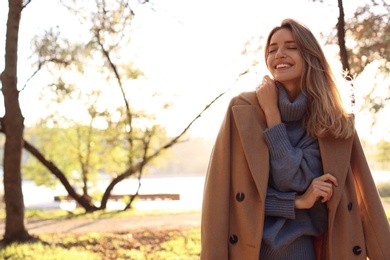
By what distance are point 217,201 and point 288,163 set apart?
330 mm

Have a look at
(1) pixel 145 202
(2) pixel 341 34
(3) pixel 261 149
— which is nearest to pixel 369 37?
(2) pixel 341 34

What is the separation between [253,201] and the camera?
2002 millimetres

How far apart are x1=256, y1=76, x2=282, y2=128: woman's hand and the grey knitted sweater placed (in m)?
0.03

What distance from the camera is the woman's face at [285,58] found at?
2.08m

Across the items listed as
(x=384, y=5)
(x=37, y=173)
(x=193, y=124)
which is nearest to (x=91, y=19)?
(x=193, y=124)

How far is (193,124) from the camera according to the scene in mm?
12109

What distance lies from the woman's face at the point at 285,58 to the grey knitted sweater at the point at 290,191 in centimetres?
9

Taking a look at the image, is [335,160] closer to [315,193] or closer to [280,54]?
[315,193]

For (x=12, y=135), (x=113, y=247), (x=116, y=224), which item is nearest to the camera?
(x=113, y=247)

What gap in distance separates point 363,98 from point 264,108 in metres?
8.42

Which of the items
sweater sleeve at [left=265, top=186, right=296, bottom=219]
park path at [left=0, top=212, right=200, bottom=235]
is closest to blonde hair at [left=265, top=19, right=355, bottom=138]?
sweater sleeve at [left=265, top=186, right=296, bottom=219]

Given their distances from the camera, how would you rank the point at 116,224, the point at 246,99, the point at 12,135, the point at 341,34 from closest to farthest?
1. the point at 246,99
2. the point at 12,135
3. the point at 341,34
4. the point at 116,224

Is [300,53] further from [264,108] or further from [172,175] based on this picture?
[172,175]

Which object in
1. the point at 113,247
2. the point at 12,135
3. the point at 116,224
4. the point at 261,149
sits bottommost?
the point at 113,247
